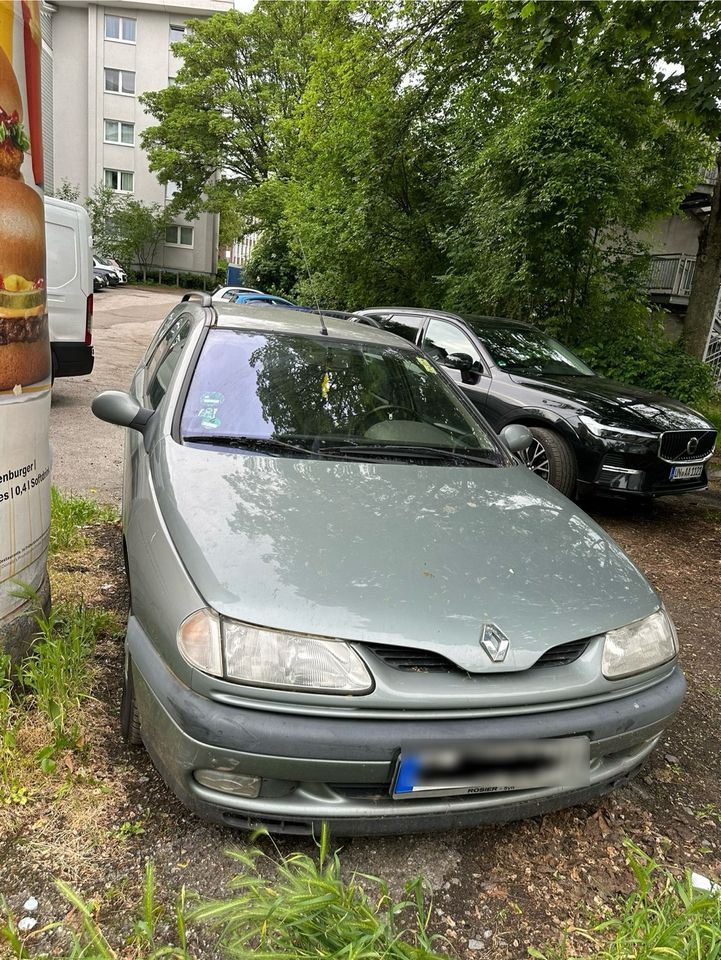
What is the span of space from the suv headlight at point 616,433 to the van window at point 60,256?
17.9 ft

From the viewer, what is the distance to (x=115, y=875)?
1.83m

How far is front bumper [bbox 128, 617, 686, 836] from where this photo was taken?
5.43ft

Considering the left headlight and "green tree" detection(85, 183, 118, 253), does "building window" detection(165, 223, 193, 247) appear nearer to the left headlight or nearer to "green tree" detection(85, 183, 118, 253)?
"green tree" detection(85, 183, 118, 253)

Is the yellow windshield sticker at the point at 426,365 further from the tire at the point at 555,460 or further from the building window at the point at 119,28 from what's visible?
the building window at the point at 119,28

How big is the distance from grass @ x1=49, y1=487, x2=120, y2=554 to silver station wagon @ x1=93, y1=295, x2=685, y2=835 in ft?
5.04

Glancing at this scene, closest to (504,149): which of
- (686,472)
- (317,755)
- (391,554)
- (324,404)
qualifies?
(686,472)

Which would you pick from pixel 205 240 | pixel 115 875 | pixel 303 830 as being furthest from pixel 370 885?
pixel 205 240

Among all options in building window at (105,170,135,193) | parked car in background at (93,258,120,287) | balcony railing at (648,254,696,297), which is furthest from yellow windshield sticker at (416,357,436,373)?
building window at (105,170,135,193)

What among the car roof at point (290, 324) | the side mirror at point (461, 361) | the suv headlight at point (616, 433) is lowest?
the suv headlight at point (616, 433)

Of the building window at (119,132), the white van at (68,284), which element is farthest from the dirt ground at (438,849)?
the building window at (119,132)

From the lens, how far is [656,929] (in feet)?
5.70

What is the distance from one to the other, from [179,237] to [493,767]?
40.1m

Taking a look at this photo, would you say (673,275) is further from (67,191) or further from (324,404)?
(67,191)

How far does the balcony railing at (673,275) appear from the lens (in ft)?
64.7
